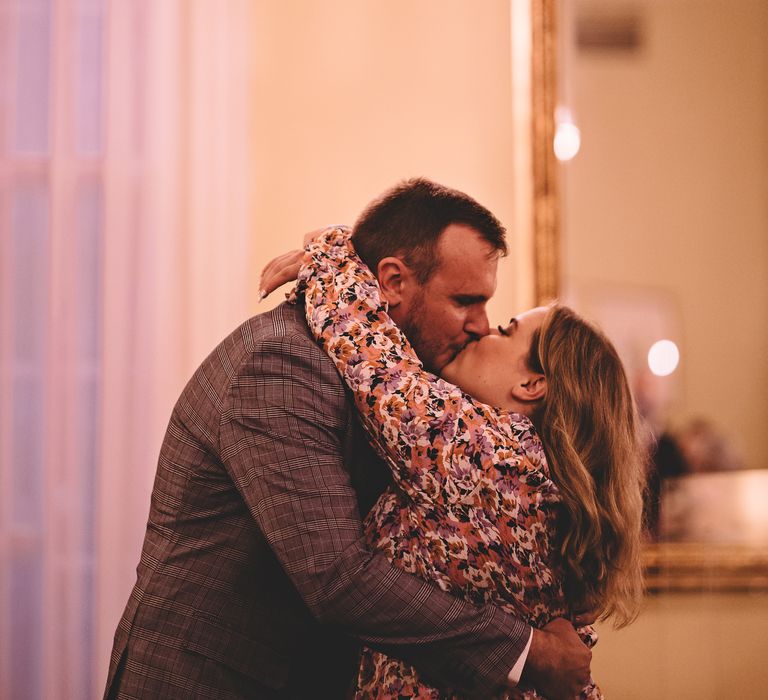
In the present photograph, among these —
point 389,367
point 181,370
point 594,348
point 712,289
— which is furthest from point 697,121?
point 181,370

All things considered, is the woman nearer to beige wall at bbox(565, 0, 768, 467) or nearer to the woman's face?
the woman's face

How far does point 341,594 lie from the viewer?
1.05 metres

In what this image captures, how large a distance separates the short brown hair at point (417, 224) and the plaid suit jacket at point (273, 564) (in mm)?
232

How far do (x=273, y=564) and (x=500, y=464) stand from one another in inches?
16.1

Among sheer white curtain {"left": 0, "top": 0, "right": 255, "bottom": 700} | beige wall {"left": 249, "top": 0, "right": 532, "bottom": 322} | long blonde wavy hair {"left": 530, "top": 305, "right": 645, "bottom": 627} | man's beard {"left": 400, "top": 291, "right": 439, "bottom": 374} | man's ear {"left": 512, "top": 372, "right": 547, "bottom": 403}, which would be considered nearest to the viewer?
long blonde wavy hair {"left": 530, "top": 305, "right": 645, "bottom": 627}

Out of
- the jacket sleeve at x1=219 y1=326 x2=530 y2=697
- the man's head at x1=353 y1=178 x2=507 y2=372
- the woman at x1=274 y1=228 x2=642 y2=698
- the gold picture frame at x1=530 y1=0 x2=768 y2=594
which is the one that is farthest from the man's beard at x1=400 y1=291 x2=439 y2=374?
the gold picture frame at x1=530 y1=0 x2=768 y2=594

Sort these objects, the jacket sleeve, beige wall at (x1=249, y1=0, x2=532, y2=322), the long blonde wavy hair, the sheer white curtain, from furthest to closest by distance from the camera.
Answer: beige wall at (x1=249, y1=0, x2=532, y2=322), the sheer white curtain, the long blonde wavy hair, the jacket sleeve

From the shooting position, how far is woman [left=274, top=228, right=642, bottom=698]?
43.4 inches

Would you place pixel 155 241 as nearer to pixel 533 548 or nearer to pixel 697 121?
pixel 533 548

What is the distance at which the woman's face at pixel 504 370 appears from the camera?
4.22ft

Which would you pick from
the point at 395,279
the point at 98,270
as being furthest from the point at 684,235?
the point at 98,270

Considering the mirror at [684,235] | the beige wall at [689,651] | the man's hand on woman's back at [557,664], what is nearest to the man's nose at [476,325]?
the man's hand on woman's back at [557,664]

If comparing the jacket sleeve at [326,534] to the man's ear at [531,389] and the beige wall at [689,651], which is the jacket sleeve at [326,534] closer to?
the man's ear at [531,389]

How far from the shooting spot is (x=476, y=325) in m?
1.41
